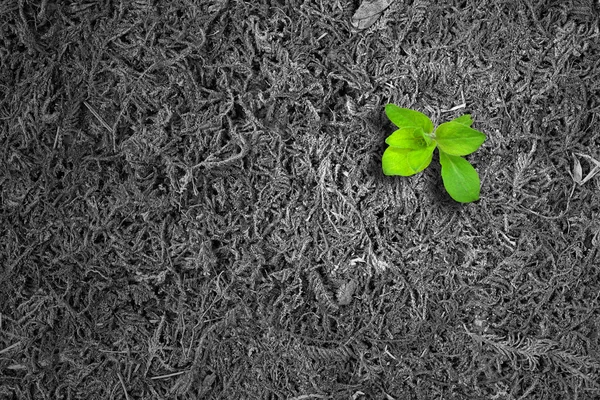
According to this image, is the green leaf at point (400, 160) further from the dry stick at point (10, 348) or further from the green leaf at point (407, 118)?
the dry stick at point (10, 348)

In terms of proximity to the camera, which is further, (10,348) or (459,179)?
(10,348)

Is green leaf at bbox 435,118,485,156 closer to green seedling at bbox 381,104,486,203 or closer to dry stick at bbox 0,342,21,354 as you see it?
green seedling at bbox 381,104,486,203

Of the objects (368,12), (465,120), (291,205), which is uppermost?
(368,12)

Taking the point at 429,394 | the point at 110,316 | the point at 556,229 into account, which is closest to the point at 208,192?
the point at 110,316

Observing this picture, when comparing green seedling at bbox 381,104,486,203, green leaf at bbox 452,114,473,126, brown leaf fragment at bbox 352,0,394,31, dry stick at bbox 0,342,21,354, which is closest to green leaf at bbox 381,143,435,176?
green seedling at bbox 381,104,486,203

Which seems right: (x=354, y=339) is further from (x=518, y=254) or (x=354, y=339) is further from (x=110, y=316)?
(x=110, y=316)

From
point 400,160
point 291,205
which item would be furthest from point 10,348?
point 400,160

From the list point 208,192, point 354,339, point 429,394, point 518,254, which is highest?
point 208,192

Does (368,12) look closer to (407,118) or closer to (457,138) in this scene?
(407,118)

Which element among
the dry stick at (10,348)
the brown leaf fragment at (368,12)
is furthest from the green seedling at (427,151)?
the dry stick at (10,348)
